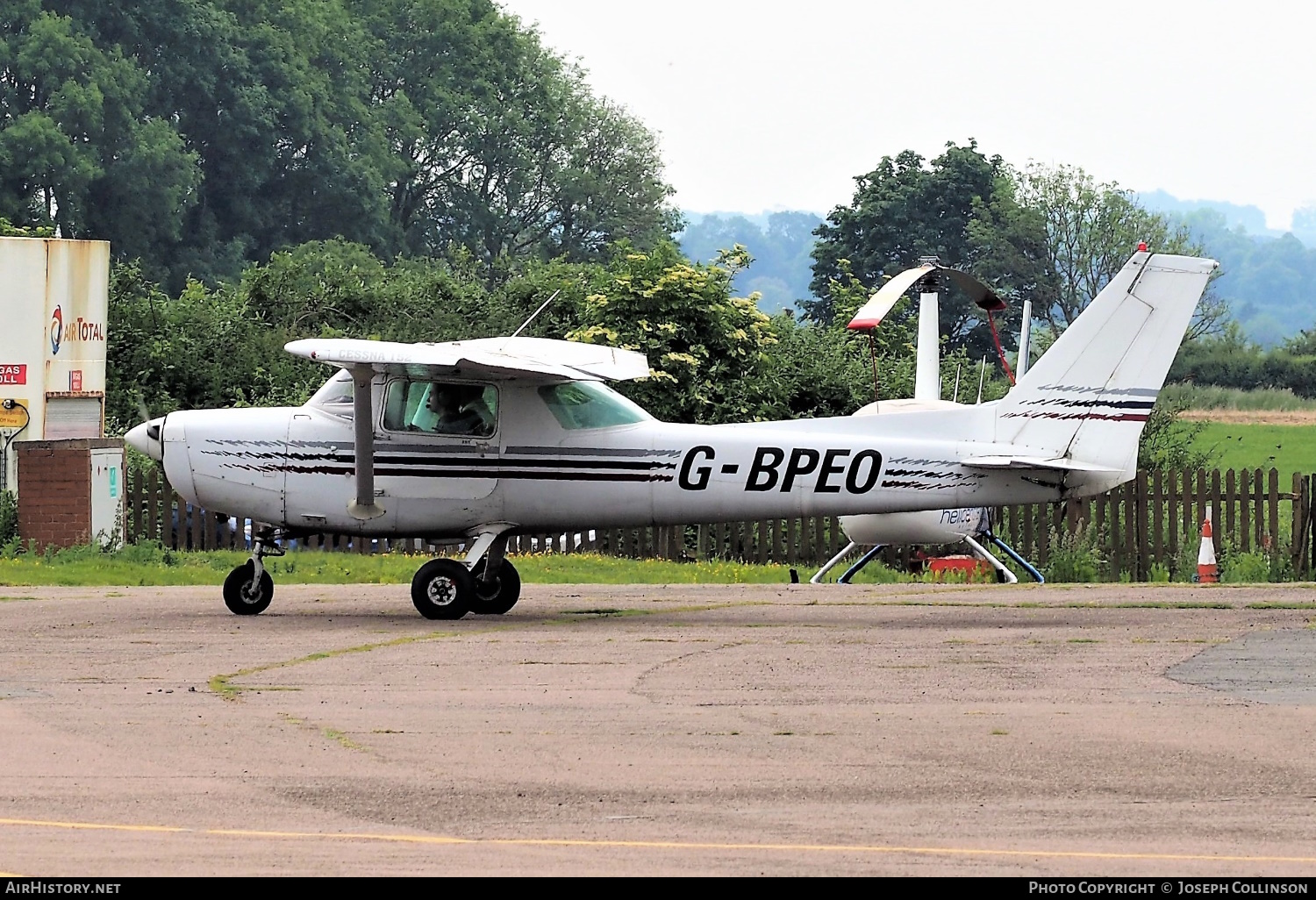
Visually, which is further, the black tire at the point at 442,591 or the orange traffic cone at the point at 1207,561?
the orange traffic cone at the point at 1207,561

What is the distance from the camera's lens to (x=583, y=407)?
624 inches

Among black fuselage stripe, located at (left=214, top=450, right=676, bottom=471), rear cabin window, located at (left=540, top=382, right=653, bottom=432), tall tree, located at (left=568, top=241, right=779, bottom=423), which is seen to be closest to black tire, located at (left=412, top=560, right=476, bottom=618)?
black fuselage stripe, located at (left=214, top=450, right=676, bottom=471)

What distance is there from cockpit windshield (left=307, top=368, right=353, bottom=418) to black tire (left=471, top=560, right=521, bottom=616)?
188 cm

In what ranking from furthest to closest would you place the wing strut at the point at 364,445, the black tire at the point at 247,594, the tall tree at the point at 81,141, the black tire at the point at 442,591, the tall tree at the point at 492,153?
the tall tree at the point at 492,153 < the tall tree at the point at 81,141 < the black tire at the point at 247,594 < the black tire at the point at 442,591 < the wing strut at the point at 364,445

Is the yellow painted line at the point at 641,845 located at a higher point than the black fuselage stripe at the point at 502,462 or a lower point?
lower

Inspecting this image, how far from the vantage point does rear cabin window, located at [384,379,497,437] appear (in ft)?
51.7

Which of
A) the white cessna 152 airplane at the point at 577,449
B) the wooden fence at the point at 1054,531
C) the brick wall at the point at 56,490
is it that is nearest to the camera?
the white cessna 152 airplane at the point at 577,449

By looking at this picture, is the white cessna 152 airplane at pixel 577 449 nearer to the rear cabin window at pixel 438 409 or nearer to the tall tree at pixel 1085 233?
the rear cabin window at pixel 438 409

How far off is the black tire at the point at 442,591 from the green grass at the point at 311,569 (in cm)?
509

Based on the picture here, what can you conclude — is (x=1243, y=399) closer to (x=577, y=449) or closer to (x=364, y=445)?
(x=577, y=449)

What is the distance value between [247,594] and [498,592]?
7.13 feet

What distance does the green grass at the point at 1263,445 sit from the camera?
156 ft

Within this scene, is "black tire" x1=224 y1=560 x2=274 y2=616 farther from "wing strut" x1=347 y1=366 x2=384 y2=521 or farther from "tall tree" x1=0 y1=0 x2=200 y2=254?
"tall tree" x1=0 y1=0 x2=200 y2=254

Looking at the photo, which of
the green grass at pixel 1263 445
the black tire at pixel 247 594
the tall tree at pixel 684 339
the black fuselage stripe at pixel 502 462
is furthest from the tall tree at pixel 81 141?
the black fuselage stripe at pixel 502 462
